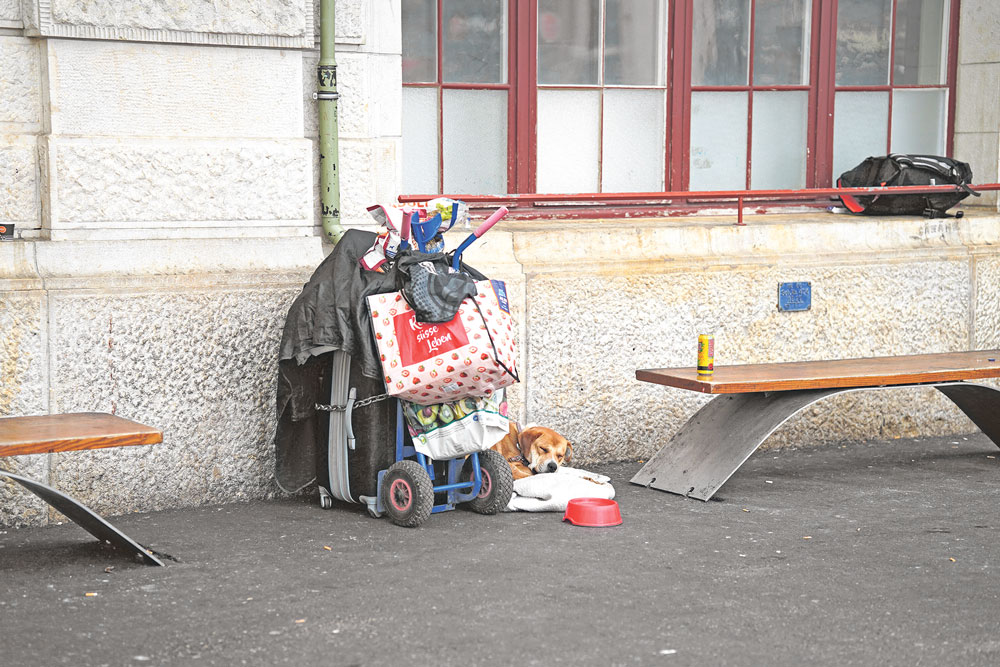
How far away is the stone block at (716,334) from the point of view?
20.7 ft

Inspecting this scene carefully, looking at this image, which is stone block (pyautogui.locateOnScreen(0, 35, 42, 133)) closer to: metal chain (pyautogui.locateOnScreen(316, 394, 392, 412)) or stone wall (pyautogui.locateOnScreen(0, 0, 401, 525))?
stone wall (pyautogui.locateOnScreen(0, 0, 401, 525))

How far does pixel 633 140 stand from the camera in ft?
23.4

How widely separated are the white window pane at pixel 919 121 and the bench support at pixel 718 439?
83.4 inches

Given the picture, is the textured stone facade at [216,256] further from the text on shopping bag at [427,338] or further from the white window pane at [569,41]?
the white window pane at [569,41]

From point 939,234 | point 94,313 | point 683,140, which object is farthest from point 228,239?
point 939,234

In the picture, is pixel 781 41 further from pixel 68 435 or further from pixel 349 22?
pixel 68 435

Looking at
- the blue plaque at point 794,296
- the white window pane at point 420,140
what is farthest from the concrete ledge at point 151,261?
the blue plaque at point 794,296

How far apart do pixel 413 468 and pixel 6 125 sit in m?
2.15

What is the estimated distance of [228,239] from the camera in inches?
221

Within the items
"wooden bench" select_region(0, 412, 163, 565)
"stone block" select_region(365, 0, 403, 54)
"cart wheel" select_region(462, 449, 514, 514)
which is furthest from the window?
"wooden bench" select_region(0, 412, 163, 565)

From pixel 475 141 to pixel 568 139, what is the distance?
52 centimetres

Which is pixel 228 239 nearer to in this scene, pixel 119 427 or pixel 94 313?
pixel 94 313

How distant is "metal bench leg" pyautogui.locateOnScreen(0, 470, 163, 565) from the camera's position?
4.48m

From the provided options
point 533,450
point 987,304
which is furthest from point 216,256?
point 987,304
